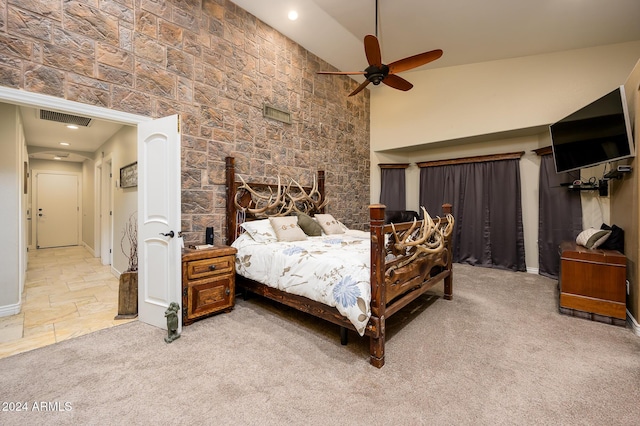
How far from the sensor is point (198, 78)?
325 cm

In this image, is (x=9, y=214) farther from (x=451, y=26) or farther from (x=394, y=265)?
(x=451, y=26)

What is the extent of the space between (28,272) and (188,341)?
4.43 metres

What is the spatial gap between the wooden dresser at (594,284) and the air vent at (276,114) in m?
3.96

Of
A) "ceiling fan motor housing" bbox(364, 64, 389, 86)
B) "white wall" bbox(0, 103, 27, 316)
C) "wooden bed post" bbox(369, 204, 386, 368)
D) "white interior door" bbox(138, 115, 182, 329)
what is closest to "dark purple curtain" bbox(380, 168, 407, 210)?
"ceiling fan motor housing" bbox(364, 64, 389, 86)

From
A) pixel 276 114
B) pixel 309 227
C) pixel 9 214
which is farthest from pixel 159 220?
pixel 276 114

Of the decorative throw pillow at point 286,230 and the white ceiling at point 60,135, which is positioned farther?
the white ceiling at point 60,135

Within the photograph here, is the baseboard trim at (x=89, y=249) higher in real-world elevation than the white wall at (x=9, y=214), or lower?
lower

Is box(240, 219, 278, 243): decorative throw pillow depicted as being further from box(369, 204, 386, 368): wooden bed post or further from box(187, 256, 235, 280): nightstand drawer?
box(369, 204, 386, 368): wooden bed post

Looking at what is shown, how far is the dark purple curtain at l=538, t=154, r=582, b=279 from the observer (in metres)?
4.14

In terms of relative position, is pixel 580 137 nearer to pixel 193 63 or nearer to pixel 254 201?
pixel 254 201

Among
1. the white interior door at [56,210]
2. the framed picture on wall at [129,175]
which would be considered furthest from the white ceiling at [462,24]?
the white interior door at [56,210]

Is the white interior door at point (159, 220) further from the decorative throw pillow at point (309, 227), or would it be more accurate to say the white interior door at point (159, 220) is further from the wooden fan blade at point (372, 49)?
the wooden fan blade at point (372, 49)

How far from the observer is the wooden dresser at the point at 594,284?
2625 millimetres

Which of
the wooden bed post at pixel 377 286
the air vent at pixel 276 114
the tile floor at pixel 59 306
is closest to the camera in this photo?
the wooden bed post at pixel 377 286
